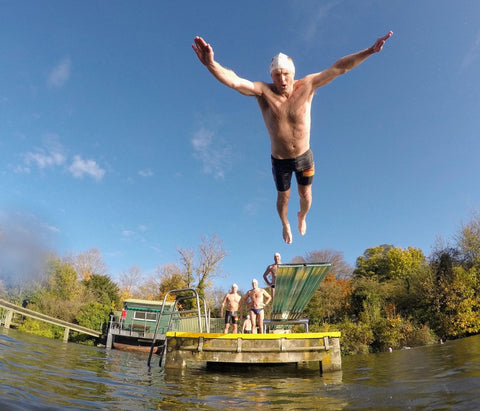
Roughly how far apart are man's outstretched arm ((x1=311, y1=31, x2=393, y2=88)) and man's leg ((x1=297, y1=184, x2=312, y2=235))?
108cm

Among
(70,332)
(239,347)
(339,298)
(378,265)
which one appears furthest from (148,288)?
(239,347)

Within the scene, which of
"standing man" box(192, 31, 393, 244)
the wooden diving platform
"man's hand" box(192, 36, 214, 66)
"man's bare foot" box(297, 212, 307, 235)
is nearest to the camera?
"man's hand" box(192, 36, 214, 66)

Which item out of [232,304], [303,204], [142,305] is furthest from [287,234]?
[142,305]

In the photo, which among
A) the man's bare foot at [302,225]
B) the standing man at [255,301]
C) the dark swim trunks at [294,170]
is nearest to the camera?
the dark swim trunks at [294,170]

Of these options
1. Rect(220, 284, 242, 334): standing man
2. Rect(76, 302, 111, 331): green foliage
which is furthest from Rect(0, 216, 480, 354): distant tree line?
Rect(220, 284, 242, 334): standing man

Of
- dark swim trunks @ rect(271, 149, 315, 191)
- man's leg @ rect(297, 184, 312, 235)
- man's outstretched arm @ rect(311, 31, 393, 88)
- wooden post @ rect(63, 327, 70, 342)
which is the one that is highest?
man's outstretched arm @ rect(311, 31, 393, 88)

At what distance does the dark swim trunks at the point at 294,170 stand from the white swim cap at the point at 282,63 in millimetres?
791

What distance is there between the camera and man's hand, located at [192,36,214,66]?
2.20 meters

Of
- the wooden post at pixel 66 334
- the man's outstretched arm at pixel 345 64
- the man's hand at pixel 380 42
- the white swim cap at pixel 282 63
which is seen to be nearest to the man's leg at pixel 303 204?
the man's outstretched arm at pixel 345 64

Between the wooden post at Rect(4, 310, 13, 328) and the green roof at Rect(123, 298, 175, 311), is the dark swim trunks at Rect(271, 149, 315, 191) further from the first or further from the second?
the wooden post at Rect(4, 310, 13, 328)

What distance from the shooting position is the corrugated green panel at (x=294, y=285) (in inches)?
183

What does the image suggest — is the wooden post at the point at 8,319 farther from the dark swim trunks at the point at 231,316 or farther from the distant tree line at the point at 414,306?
the distant tree line at the point at 414,306

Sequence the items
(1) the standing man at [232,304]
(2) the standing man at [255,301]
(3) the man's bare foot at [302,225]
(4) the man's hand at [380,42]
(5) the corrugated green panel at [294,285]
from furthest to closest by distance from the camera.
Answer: (1) the standing man at [232,304], (2) the standing man at [255,301], (5) the corrugated green panel at [294,285], (3) the man's bare foot at [302,225], (4) the man's hand at [380,42]

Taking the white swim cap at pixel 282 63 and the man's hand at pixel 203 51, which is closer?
the man's hand at pixel 203 51
